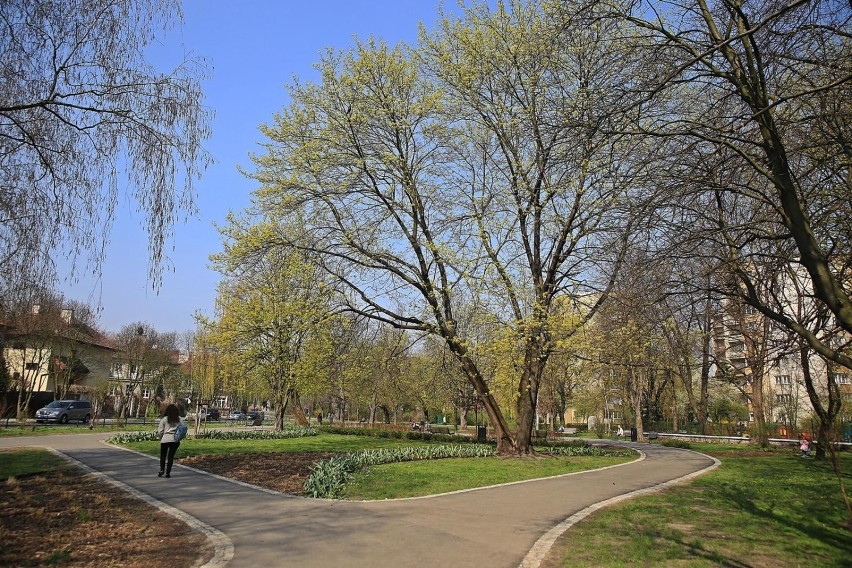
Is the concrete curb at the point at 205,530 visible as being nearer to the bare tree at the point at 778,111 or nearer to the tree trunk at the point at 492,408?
the bare tree at the point at 778,111

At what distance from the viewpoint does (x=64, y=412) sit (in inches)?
1463

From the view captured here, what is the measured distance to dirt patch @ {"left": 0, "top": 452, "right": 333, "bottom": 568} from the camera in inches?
245

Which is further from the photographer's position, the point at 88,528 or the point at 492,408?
the point at 492,408

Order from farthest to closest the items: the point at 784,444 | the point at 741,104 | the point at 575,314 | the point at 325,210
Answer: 1. the point at 784,444
2. the point at 325,210
3. the point at 575,314
4. the point at 741,104

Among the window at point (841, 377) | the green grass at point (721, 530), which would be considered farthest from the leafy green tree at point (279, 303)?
→ the window at point (841, 377)

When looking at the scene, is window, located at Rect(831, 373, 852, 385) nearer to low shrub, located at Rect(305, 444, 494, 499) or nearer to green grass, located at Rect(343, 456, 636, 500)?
green grass, located at Rect(343, 456, 636, 500)

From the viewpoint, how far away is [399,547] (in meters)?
6.91

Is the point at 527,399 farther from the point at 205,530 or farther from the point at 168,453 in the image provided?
the point at 205,530

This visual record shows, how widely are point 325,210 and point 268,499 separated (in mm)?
11210

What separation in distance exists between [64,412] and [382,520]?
123ft

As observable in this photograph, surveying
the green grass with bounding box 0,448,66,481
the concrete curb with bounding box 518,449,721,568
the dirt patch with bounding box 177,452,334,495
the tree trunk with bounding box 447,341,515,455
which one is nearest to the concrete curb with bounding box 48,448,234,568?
the green grass with bounding box 0,448,66,481

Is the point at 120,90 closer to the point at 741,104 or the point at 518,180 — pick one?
the point at 741,104

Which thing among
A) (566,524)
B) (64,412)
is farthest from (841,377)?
(64,412)

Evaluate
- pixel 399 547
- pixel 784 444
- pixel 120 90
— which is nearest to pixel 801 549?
pixel 399 547
